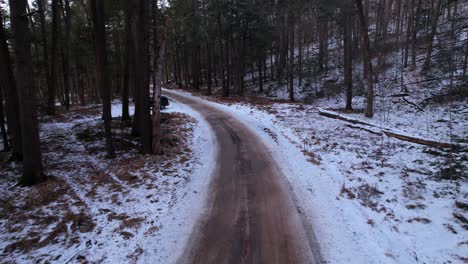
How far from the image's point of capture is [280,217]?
5500 millimetres

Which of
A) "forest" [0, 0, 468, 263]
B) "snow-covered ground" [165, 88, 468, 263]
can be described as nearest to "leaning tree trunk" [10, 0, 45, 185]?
"forest" [0, 0, 468, 263]

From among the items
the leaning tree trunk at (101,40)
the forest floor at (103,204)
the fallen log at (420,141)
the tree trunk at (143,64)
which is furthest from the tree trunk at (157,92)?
the fallen log at (420,141)

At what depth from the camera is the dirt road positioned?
442cm

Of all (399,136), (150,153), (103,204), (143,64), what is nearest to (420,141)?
(399,136)

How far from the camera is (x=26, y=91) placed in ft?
21.9

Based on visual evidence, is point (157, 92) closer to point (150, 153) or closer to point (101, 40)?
point (150, 153)

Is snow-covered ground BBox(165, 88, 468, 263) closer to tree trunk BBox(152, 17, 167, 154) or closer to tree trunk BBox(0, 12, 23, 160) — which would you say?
tree trunk BBox(152, 17, 167, 154)

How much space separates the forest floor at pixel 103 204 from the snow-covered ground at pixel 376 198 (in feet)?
8.87

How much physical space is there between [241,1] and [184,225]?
76.2 ft

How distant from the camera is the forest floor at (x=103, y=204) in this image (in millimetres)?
4645

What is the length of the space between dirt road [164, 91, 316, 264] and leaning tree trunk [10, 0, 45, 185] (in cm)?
479

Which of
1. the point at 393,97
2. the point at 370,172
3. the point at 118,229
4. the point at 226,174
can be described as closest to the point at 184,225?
the point at 118,229

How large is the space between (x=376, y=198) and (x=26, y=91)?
882cm

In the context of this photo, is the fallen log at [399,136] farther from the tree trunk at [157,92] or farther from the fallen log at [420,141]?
the tree trunk at [157,92]
